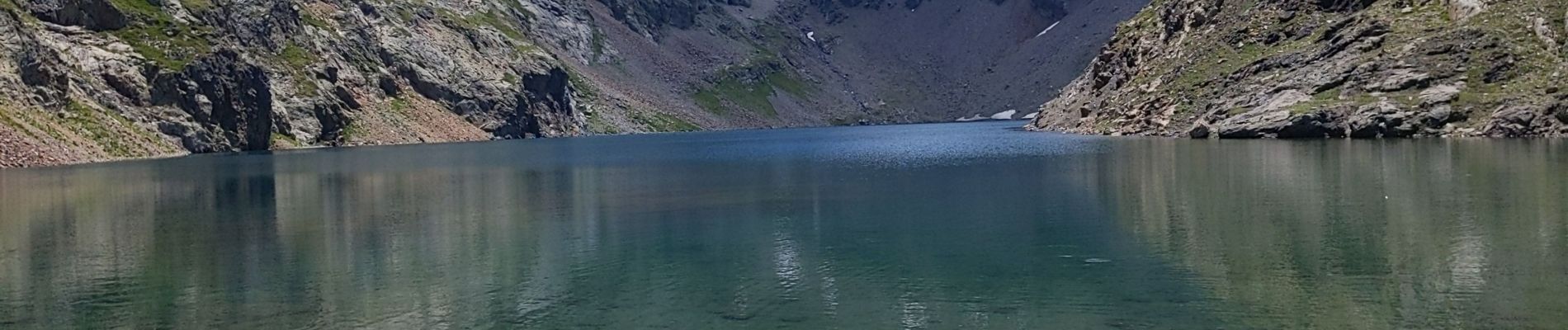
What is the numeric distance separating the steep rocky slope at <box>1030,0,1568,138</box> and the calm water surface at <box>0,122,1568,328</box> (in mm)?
21761

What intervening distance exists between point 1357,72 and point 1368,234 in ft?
234

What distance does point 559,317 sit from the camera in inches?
1079

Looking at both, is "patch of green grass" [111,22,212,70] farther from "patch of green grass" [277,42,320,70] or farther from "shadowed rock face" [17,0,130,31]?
"patch of green grass" [277,42,320,70]

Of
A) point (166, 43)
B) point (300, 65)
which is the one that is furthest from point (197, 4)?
point (300, 65)

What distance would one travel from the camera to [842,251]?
37.2 m

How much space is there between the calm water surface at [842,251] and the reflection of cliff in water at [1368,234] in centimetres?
15

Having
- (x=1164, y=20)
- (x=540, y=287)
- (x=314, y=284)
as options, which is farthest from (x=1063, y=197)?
(x=1164, y=20)

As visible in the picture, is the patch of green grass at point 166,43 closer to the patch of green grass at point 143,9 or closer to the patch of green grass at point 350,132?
the patch of green grass at point 143,9

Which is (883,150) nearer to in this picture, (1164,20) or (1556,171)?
(1164,20)

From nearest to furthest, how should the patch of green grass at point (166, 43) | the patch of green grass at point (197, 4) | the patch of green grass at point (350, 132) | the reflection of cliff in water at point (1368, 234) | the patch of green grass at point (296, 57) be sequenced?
the reflection of cliff in water at point (1368, 234) → the patch of green grass at point (166, 43) → the patch of green grass at point (197, 4) → the patch of green grass at point (350, 132) → the patch of green grass at point (296, 57)

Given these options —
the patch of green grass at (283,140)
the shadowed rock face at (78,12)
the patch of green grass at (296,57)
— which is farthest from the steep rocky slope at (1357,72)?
the patch of green grass at (296,57)

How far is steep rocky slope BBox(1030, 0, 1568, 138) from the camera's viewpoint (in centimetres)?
9125

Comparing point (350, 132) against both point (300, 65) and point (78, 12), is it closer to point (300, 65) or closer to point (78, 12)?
point (300, 65)

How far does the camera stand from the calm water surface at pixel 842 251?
26.9 meters
